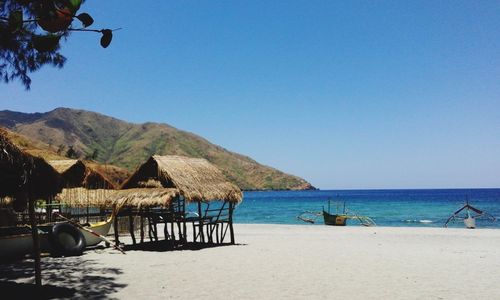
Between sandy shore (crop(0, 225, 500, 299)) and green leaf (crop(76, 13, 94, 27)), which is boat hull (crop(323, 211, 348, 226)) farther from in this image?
green leaf (crop(76, 13, 94, 27))

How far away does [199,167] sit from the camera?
16.2 m

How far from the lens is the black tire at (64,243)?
1352 centimetres

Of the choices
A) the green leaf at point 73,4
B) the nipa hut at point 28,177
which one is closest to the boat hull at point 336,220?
the nipa hut at point 28,177

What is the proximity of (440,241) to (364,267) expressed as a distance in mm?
9741

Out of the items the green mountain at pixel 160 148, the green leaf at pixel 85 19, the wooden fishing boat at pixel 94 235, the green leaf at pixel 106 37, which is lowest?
the wooden fishing boat at pixel 94 235

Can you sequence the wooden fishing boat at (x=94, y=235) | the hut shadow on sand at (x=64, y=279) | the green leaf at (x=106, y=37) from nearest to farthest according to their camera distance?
1. the green leaf at (x=106, y=37)
2. the hut shadow on sand at (x=64, y=279)
3. the wooden fishing boat at (x=94, y=235)

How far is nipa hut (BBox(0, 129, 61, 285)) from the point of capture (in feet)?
24.3

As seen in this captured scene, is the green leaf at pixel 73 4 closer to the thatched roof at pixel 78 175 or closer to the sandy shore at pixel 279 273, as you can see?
the sandy shore at pixel 279 273

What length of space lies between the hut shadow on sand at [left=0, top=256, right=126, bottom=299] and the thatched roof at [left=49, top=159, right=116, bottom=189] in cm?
557

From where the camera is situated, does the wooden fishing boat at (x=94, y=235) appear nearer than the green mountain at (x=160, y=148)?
Yes

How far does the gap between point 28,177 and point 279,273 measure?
6.01 metres

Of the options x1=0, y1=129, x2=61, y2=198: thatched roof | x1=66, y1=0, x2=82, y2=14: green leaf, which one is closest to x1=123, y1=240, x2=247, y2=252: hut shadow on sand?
x1=0, y1=129, x2=61, y2=198: thatched roof

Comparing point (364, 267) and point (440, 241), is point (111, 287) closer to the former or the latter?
point (364, 267)

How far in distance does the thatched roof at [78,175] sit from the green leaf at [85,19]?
15.3 m
